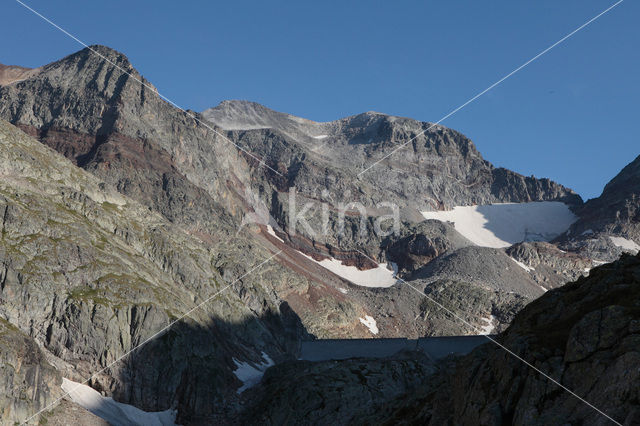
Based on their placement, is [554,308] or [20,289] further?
[20,289]

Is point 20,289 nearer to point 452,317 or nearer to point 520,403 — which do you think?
point 520,403

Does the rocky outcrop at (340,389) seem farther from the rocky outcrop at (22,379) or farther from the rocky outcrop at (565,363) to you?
the rocky outcrop at (565,363)

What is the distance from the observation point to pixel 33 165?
4473 inches

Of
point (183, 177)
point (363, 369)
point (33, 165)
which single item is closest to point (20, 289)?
point (33, 165)

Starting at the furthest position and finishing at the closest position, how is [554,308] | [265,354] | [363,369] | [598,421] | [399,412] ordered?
[265,354] < [363,369] < [399,412] < [554,308] < [598,421]

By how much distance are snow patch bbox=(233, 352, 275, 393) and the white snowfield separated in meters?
18.6

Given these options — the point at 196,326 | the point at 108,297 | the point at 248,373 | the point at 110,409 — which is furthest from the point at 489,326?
the point at 110,409

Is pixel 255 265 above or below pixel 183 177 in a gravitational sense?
below

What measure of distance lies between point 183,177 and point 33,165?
8042 cm

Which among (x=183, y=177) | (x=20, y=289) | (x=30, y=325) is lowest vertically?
(x=30, y=325)

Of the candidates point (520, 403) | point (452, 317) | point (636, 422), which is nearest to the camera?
point (636, 422)

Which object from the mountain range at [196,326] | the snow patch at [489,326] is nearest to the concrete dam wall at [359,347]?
the mountain range at [196,326]

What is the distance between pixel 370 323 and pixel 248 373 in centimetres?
7453

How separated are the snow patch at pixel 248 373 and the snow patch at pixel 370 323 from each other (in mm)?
61302
